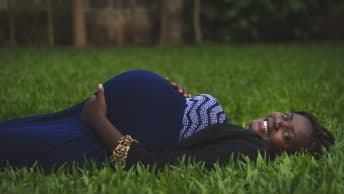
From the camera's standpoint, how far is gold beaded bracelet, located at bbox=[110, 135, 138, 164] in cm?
362

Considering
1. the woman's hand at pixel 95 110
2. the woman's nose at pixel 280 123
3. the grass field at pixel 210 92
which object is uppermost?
the woman's hand at pixel 95 110

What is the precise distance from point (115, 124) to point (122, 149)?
10.3 inches

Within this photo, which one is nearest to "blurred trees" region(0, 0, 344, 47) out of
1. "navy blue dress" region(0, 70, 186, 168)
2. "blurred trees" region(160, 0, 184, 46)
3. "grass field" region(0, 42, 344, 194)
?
"blurred trees" region(160, 0, 184, 46)

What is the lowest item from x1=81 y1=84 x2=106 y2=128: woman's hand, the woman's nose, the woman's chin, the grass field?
the grass field

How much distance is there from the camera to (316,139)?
405cm

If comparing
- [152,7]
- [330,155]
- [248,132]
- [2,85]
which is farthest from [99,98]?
[152,7]

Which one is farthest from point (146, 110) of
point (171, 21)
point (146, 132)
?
point (171, 21)

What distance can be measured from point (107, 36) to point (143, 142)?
52.2ft

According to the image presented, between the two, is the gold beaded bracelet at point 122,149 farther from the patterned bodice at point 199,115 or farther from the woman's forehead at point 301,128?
the woman's forehead at point 301,128

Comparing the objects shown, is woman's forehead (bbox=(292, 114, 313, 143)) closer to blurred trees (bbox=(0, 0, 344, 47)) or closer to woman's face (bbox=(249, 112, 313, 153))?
woman's face (bbox=(249, 112, 313, 153))

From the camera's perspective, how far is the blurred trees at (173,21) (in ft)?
60.4

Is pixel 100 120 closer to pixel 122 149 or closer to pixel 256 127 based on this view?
pixel 122 149

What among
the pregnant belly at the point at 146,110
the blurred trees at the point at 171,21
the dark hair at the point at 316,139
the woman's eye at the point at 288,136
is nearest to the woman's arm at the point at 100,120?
the pregnant belly at the point at 146,110

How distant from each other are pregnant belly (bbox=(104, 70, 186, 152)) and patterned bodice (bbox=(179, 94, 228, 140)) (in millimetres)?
40
